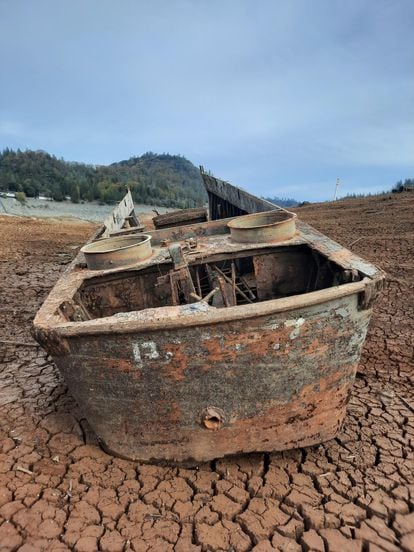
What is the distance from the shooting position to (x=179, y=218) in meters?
7.83

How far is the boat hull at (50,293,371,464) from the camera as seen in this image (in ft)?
7.70

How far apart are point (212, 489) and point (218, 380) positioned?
0.78 metres

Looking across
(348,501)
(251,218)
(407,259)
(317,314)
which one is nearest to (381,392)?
(348,501)

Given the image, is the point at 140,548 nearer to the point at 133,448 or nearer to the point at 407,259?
the point at 133,448

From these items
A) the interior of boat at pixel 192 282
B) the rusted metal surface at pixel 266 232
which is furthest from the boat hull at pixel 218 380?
the rusted metal surface at pixel 266 232

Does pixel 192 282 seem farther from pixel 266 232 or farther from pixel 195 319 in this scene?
pixel 195 319

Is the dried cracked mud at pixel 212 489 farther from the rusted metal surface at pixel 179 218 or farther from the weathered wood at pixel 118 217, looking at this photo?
the rusted metal surface at pixel 179 218

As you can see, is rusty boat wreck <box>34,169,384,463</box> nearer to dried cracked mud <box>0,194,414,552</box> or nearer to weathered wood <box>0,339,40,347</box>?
dried cracked mud <box>0,194,414,552</box>

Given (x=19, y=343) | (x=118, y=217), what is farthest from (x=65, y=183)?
(x=19, y=343)

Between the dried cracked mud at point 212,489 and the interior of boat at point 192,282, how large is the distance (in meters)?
0.94

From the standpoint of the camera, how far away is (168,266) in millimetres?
3875

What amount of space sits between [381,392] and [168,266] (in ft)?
7.53

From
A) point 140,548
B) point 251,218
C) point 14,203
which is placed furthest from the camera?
point 14,203

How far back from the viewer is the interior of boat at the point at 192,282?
3.61 metres
